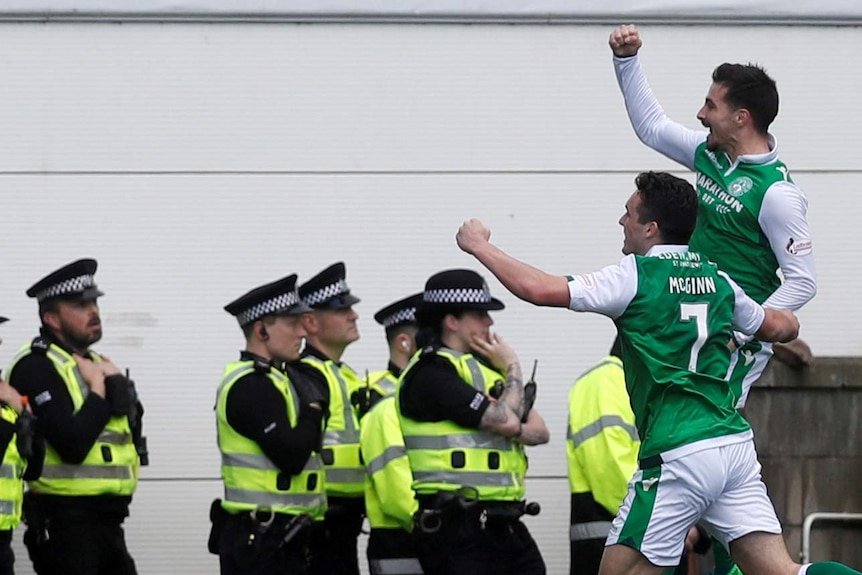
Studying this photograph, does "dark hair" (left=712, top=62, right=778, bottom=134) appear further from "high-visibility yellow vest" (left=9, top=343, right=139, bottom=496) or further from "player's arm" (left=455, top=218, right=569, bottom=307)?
"high-visibility yellow vest" (left=9, top=343, right=139, bottom=496)

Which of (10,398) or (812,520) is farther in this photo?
(812,520)

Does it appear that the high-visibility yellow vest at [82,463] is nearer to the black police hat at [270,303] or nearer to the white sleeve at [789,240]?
the black police hat at [270,303]

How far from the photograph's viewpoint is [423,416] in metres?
9.10

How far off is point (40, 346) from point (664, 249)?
150 inches

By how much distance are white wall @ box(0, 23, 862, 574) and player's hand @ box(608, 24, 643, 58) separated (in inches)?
157

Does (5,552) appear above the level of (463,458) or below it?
below

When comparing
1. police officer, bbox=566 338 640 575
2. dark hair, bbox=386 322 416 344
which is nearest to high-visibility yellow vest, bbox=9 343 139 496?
dark hair, bbox=386 322 416 344

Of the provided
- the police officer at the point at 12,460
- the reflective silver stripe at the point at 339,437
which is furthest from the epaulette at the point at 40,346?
the reflective silver stripe at the point at 339,437

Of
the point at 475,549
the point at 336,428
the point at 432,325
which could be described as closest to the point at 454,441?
the point at 475,549

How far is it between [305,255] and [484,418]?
3.03 meters

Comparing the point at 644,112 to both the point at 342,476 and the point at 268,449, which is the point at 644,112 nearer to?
the point at 268,449

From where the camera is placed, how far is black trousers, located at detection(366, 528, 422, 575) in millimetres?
9969

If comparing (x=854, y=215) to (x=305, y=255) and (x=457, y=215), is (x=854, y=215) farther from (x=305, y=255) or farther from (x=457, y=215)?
(x=305, y=255)

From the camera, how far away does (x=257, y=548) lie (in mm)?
9180
